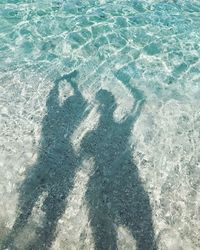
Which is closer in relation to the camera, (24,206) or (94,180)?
(24,206)

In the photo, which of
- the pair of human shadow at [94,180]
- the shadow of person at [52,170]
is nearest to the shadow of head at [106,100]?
the pair of human shadow at [94,180]

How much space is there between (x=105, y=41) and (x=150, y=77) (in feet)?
10.3

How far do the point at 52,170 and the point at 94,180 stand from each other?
1273 millimetres

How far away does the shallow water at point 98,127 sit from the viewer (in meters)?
8.77

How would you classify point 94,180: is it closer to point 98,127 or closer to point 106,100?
point 98,127

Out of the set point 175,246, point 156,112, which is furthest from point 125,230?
point 156,112

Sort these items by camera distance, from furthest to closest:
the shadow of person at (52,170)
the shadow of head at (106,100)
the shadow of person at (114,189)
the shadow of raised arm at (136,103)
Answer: the shadow of head at (106,100), the shadow of raised arm at (136,103), the shadow of person at (114,189), the shadow of person at (52,170)

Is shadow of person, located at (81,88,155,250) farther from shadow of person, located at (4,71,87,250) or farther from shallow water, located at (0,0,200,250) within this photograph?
shadow of person, located at (4,71,87,250)

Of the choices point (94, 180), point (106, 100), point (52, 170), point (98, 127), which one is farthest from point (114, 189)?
point (106, 100)

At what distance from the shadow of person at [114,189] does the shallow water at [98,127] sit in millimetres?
29

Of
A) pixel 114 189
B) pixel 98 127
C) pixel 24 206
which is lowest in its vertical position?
pixel 24 206

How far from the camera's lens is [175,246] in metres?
8.52

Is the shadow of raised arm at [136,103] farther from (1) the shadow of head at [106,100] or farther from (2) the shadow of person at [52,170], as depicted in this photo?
(2) the shadow of person at [52,170]

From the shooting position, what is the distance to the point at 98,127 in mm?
11414
